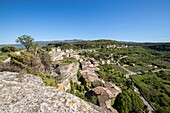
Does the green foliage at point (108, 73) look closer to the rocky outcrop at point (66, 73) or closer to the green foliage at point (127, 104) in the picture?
the rocky outcrop at point (66, 73)

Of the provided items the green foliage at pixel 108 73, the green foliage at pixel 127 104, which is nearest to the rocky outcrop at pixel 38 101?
the green foliage at pixel 127 104

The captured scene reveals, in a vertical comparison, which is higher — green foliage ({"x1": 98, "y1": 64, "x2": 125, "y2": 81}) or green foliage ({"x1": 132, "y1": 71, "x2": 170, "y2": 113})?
green foliage ({"x1": 98, "y1": 64, "x2": 125, "y2": 81})

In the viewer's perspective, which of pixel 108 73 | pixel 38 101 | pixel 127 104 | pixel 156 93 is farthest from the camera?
pixel 108 73

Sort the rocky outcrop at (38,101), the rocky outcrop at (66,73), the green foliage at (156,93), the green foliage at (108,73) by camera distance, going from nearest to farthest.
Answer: the rocky outcrop at (38,101)
the rocky outcrop at (66,73)
the green foliage at (156,93)
the green foliage at (108,73)

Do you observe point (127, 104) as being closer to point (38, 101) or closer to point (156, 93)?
point (38, 101)

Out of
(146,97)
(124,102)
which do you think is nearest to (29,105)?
(124,102)

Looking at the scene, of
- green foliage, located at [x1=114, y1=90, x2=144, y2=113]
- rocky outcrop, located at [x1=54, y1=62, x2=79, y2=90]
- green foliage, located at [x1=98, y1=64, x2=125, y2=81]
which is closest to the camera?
rocky outcrop, located at [x1=54, y1=62, x2=79, y2=90]

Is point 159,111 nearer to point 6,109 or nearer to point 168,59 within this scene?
point 6,109

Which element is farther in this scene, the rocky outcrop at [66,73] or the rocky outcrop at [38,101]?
the rocky outcrop at [66,73]

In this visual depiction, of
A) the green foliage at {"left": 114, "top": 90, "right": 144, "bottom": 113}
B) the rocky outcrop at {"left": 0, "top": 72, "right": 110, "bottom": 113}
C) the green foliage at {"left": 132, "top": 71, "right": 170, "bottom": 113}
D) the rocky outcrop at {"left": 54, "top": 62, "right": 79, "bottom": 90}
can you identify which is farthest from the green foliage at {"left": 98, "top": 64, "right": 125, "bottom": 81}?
the rocky outcrop at {"left": 0, "top": 72, "right": 110, "bottom": 113}

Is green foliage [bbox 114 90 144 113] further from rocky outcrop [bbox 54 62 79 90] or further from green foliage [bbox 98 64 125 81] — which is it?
green foliage [bbox 98 64 125 81]

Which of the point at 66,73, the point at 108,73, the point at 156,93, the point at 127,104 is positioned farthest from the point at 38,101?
the point at 108,73

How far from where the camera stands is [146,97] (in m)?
46.0

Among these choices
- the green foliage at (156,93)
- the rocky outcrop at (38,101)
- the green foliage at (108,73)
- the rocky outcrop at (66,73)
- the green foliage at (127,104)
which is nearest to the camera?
the rocky outcrop at (38,101)
